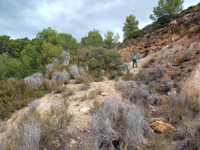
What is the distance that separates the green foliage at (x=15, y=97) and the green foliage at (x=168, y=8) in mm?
22221

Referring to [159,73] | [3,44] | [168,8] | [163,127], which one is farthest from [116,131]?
[3,44]

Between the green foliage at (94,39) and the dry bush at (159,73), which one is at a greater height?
the green foliage at (94,39)

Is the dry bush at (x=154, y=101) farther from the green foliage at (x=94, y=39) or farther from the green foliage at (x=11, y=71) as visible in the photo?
the green foliage at (x=94, y=39)

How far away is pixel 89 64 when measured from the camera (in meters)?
9.09

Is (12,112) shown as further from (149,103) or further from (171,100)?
(171,100)

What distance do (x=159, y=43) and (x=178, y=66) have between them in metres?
9.99

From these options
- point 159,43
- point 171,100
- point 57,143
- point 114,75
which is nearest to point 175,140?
point 171,100

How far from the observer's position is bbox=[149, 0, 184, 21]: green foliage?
59.0 feet

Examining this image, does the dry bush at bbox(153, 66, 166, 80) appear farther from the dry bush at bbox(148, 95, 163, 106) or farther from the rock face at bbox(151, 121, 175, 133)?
the rock face at bbox(151, 121, 175, 133)

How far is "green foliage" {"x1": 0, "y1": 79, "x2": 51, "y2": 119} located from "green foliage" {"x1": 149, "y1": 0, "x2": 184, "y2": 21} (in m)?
22.2

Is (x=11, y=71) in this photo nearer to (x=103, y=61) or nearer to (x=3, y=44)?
(x=103, y=61)

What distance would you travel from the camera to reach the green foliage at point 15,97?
437 centimetres

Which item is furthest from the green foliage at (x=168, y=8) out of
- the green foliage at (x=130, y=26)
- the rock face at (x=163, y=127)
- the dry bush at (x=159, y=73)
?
the rock face at (x=163, y=127)

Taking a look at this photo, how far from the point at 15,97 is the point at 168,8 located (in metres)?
23.5
